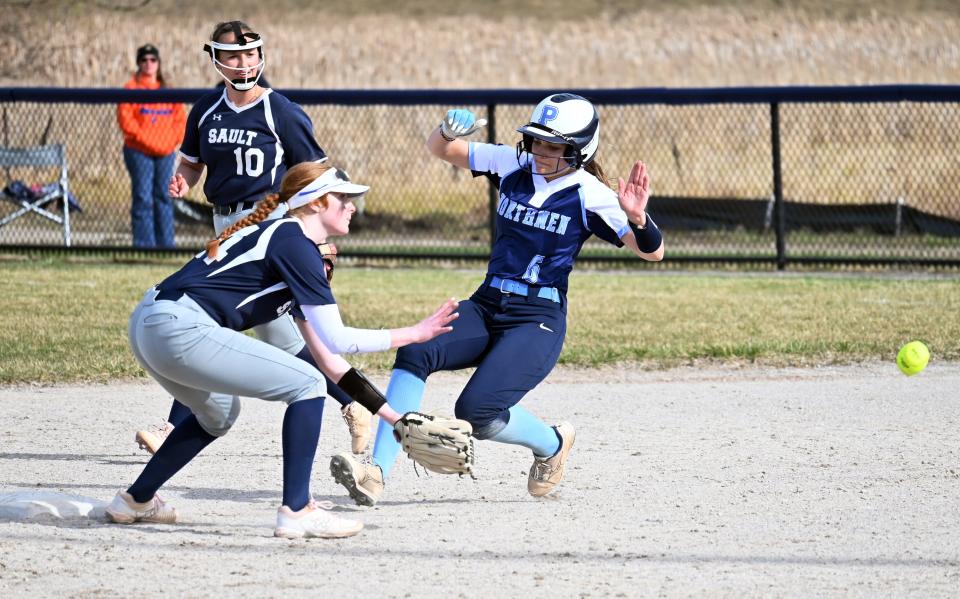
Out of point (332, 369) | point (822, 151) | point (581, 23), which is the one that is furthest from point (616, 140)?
point (581, 23)

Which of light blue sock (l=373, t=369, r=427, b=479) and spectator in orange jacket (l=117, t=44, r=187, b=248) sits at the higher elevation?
light blue sock (l=373, t=369, r=427, b=479)

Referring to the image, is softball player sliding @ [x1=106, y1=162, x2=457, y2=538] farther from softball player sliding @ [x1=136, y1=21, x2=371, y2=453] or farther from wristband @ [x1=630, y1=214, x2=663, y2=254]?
softball player sliding @ [x1=136, y1=21, x2=371, y2=453]

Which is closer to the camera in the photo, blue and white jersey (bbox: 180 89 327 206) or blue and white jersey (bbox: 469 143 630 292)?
blue and white jersey (bbox: 469 143 630 292)

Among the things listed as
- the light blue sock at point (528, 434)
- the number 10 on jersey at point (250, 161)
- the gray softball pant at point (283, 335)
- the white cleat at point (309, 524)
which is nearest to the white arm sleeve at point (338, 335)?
the white cleat at point (309, 524)

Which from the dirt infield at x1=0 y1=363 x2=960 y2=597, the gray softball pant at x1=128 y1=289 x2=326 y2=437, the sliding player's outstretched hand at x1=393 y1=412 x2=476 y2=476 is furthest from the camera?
the sliding player's outstretched hand at x1=393 y1=412 x2=476 y2=476

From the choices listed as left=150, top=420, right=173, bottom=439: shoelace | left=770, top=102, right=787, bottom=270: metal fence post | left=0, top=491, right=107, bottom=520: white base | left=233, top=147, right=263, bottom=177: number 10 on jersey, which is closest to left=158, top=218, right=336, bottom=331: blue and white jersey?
left=0, top=491, right=107, bottom=520: white base

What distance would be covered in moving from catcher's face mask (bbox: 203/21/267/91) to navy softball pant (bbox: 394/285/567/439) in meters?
1.72

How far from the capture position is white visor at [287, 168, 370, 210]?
199 inches

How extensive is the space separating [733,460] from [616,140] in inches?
449

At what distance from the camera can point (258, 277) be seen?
4977 mm

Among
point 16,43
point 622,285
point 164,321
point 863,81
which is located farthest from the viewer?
point 863,81

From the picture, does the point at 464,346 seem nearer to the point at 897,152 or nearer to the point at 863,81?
the point at 897,152

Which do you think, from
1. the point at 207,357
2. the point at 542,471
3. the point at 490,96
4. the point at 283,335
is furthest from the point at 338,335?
the point at 490,96

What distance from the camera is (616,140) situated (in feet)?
57.8
